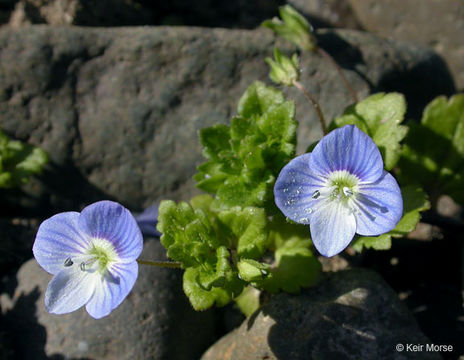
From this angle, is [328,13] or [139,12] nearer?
[139,12]

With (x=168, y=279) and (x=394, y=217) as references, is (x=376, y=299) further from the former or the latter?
(x=168, y=279)

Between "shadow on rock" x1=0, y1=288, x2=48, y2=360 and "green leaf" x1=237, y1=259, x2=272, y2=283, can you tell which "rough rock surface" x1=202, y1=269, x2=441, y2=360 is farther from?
"shadow on rock" x1=0, y1=288, x2=48, y2=360

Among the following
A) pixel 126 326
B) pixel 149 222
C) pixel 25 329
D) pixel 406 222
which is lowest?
pixel 25 329

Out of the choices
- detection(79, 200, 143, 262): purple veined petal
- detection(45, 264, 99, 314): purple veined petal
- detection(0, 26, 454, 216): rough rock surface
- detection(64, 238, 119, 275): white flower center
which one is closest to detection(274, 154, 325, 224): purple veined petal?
detection(79, 200, 143, 262): purple veined petal

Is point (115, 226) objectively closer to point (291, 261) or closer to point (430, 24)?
point (291, 261)

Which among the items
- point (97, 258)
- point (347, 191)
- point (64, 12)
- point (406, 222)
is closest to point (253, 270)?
point (347, 191)

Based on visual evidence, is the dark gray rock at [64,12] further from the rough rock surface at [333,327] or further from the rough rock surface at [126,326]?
the rough rock surface at [333,327]

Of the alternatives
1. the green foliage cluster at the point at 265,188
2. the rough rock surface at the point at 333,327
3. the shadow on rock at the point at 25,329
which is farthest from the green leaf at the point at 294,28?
the shadow on rock at the point at 25,329

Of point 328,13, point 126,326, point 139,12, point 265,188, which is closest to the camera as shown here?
point 265,188
